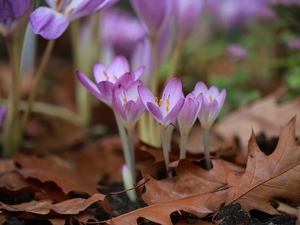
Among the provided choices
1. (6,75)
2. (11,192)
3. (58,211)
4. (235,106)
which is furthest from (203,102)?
(6,75)

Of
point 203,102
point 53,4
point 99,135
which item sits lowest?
point 99,135

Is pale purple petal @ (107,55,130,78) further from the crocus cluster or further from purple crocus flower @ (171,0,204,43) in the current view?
purple crocus flower @ (171,0,204,43)

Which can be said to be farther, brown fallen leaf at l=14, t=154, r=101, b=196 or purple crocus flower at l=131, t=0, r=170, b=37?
purple crocus flower at l=131, t=0, r=170, b=37

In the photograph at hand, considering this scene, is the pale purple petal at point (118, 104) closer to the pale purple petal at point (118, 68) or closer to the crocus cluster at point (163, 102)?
the crocus cluster at point (163, 102)

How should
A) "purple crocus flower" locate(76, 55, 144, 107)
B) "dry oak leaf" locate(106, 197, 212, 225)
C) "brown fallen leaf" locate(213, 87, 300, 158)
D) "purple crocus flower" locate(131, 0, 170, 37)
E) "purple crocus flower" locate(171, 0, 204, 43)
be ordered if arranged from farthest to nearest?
1. "brown fallen leaf" locate(213, 87, 300, 158)
2. "purple crocus flower" locate(171, 0, 204, 43)
3. "purple crocus flower" locate(131, 0, 170, 37)
4. "purple crocus flower" locate(76, 55, 144, 107)
5. "dry oak leaf" locate(106, 197, 212, 225)

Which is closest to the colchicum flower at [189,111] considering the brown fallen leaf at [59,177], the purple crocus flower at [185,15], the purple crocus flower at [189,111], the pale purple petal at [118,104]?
the purple crocus flower at [189,111]

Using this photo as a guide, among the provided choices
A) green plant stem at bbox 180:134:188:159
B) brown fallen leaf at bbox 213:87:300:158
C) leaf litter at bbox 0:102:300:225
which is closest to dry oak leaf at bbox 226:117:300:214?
leaf litter at bbox 0:102:300:225

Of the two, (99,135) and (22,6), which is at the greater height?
(22,6)

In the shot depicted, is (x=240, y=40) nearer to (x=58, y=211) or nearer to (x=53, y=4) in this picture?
(x=53, y=4)
